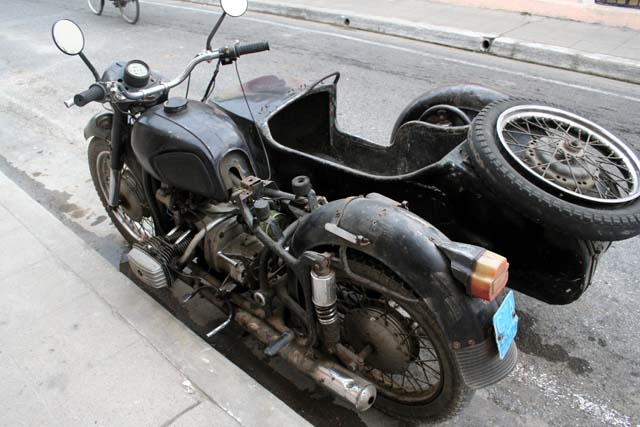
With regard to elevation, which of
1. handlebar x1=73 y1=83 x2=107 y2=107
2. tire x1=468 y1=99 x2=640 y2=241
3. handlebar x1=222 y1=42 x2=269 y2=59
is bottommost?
tire x1=468 y1=99 x2=640 y2=241

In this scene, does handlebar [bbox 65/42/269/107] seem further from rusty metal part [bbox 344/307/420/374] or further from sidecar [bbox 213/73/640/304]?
rusty metal part [bbox 344/307/420/374]

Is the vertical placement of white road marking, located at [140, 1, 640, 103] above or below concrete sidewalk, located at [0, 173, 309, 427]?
below

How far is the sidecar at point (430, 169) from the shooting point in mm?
2184

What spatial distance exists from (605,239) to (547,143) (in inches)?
20.6

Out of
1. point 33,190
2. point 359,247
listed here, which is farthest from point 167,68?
point 359,247

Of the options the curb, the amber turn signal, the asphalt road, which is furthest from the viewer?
the curb

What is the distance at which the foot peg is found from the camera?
218 cm

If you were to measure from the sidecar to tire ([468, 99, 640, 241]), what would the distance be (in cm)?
2

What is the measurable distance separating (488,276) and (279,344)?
0.97 meters

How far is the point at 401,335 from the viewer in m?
2.07

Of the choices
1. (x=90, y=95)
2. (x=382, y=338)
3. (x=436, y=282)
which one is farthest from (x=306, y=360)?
(x=90, y=95)

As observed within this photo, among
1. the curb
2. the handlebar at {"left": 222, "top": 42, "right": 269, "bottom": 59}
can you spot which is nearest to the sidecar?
the handlebar at {"left": 222, "top": 42, "right": 269, "bottom": 59}

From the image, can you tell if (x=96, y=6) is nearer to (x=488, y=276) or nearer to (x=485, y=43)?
(x=485, y=43)

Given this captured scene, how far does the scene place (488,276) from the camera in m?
1.68
